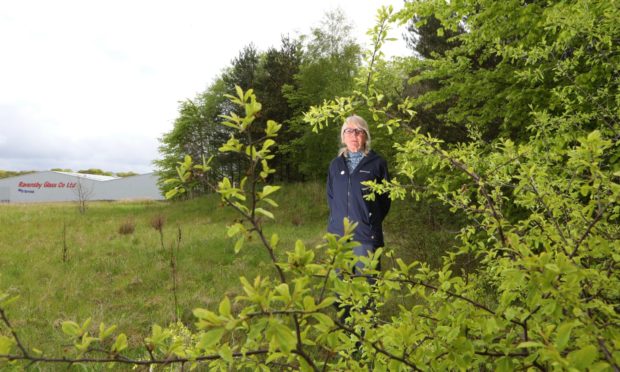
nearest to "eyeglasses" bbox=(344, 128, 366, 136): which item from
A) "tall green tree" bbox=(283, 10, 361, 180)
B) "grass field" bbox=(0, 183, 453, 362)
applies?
"grass field" bbox=(0, 183, 453, 362)

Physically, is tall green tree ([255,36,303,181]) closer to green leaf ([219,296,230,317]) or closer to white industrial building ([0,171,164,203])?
green leaf ([219,296,230,317])

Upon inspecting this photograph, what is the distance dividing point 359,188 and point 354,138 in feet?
1.60

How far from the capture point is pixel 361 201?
370cm

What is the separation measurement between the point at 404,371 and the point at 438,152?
Result: 112cm

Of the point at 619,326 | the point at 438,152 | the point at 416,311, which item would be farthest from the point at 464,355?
the point at 438,152

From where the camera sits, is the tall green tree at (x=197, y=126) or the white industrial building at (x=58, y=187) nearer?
the tall green tree at (x=197, y=126)

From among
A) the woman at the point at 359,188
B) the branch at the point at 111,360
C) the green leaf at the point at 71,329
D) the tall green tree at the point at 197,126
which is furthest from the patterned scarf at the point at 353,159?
the tall green tree at the point at 197,126

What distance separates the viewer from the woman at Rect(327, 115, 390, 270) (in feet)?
12.1

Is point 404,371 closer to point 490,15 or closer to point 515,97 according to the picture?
point 515,97

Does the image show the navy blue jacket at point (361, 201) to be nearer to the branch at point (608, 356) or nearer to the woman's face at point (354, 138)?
the woman's face at point (354, 138)

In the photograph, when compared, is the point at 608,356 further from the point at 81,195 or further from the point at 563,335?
the point at 81,195

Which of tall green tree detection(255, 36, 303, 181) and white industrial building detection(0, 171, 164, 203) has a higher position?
tall green tree detection(255, 36, 303, 181)

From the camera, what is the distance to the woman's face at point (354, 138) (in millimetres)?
3732

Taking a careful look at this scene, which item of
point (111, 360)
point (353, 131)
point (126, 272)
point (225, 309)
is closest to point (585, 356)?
point (225, 309)
